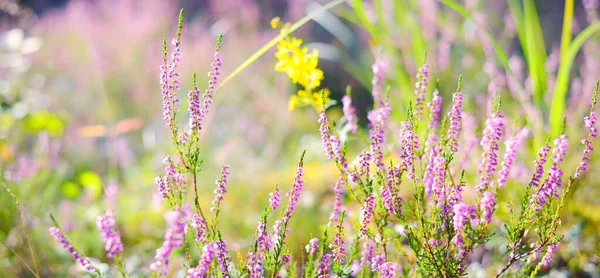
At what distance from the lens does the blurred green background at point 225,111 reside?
114 inches

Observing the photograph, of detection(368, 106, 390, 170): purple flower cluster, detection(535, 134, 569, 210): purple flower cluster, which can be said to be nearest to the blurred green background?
detection(368, 106, 390, 170): purple flower cluster

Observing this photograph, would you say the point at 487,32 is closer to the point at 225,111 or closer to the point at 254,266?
the point at 254,266

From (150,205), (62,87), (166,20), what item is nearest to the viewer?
(150,205)

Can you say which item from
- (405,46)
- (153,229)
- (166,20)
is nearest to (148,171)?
(153,229)

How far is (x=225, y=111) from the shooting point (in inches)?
229

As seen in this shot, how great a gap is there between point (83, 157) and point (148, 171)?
1.84 meters

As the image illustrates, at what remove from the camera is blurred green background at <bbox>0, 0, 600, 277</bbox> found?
9.53 ft

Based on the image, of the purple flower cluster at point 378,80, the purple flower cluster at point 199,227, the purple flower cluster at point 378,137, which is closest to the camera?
the purple flower cluster at point 199,227

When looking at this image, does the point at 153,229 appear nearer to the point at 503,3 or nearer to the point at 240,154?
the point at 240,154

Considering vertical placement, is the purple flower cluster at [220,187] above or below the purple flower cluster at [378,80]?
below

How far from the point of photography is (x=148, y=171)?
378 centimetres

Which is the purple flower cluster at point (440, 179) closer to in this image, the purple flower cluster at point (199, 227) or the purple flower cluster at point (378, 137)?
the purple flower cluster at point (378, 137)

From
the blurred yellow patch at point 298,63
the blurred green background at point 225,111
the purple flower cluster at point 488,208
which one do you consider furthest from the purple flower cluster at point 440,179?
the blurred yellow patch at point 298,63

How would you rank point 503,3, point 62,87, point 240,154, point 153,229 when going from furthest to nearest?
point 503,3
point 62,87
point 240,154
point 153,229
